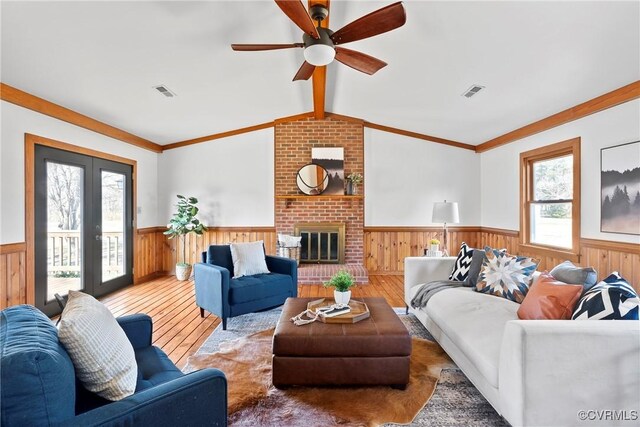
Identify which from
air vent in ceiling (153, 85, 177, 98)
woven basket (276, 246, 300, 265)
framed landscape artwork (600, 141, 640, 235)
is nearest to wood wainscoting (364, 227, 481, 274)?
woven basket (276, 246, 300, 265)

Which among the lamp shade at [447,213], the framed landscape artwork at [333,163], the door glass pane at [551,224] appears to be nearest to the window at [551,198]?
the door glass pane at [551,224]

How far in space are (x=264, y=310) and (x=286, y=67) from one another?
2662 millimetres

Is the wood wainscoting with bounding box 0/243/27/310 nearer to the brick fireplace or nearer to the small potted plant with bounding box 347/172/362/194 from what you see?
the brick fireplace

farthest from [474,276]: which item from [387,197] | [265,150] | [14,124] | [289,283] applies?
[14,124]

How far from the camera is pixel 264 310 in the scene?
3.44 meters

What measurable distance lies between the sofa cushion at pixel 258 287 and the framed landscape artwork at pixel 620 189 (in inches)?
130

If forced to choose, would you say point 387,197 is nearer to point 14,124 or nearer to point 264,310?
point 264,310

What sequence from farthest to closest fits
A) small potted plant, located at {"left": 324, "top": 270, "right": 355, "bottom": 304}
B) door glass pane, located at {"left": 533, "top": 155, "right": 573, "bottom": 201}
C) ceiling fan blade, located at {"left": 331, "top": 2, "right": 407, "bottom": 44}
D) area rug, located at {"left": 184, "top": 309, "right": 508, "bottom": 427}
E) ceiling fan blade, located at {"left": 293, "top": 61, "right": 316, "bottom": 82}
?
door glass pane, located at {"left": 533, "top": 155, "right": 573, "bottom": 201} → ceiling fan blade, located at {"left": 293, "top": 61, "right": 316, "bottom": 82} → small potted plant, located at {"left": 324, "top": 270, "right": 355, "bottom": 304} → ceiling fan blade, located at {"left": 331, "top": 2, "right": 407, "bottom": 44} → area rug, located at {"left": 184, "top": 309, "right": 508, "bottom": 427}

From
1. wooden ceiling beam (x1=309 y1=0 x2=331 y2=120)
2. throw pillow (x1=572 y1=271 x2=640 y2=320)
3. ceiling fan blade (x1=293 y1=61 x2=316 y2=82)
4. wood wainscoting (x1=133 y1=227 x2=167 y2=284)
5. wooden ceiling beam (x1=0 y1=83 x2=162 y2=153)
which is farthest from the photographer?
wood wainscoting (x1=133 y1=227 x2=167 y2=284)

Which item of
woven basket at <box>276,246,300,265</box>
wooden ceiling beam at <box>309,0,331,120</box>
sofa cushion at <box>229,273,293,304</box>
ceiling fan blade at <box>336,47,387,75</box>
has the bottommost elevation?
sofa cushion at <box>229,273,293,304</box>

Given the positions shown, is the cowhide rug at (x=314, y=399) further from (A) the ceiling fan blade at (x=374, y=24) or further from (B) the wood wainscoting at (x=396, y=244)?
(B) the wood wainscoting at (x=396, y=244)

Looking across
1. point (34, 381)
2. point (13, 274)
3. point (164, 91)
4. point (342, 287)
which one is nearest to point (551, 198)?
point (342, 287)

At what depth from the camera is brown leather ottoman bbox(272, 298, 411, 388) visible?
6.79 ft

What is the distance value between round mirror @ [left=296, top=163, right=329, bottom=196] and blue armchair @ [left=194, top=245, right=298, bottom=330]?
1.94 metres
